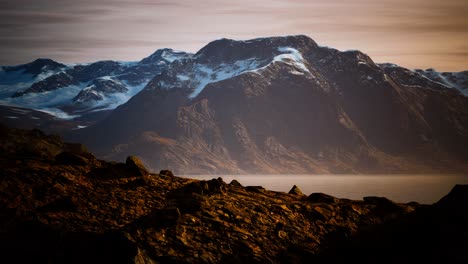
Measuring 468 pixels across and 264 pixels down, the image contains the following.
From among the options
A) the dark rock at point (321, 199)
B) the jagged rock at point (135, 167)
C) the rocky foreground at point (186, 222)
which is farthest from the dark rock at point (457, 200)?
the jagged rock at point (135, 167)

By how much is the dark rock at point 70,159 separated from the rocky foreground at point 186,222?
5 centimetres

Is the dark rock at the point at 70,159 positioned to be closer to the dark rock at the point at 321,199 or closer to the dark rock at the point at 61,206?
the dark rock at the point at 61,206

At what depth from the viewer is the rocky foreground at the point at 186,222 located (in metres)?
22.9

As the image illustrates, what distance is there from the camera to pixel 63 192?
87.6 ft

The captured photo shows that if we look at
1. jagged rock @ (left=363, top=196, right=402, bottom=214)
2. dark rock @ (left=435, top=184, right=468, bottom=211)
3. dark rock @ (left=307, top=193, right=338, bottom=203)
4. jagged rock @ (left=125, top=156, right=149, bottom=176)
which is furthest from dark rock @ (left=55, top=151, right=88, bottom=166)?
dark rock @ (left=435, top=184, right=468, bottom=211)

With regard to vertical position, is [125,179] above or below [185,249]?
above

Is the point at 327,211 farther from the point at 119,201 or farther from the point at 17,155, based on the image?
the point at 17,155

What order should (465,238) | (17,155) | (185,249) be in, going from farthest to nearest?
(17,155), (185,249), (465,238)

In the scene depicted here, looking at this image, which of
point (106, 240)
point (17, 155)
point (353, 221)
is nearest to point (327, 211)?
point (353, 221)

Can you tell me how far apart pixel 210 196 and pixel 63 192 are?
254 inches

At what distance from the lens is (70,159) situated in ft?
99.3

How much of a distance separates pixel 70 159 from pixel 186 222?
812cm

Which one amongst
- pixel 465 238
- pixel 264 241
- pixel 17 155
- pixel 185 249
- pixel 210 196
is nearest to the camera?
pixel 465 238

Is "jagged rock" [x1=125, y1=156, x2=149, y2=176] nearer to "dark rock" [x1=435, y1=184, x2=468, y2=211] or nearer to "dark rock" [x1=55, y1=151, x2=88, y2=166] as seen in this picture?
"dark rock" [x1=55, y1=151, x2=88, y2=166]
